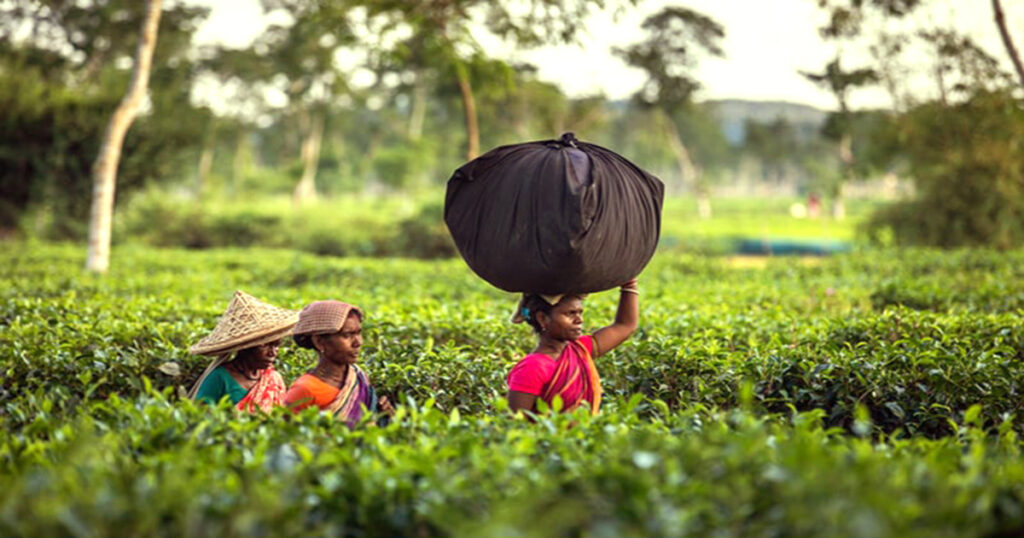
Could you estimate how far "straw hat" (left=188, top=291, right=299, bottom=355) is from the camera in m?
4.41

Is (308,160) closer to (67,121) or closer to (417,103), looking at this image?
(417,103)

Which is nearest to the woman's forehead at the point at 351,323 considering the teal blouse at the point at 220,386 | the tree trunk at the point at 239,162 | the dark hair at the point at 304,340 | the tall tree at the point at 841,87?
the dark hair at the point at 304,340

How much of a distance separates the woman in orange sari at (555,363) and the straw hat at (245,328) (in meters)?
1.15

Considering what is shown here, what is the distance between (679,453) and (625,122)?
78684 millimetres

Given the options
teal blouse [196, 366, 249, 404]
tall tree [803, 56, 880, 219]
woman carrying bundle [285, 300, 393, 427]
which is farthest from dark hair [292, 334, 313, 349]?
tall tree [803, 56, 880, 219]

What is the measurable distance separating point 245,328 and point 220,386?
1.04 feet

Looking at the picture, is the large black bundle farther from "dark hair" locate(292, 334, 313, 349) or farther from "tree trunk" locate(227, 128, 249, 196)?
"tree trunk" locate(227, 128, 249, 196)

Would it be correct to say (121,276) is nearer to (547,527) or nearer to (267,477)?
(267,477)

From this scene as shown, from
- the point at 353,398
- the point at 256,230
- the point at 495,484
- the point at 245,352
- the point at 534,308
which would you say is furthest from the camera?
the point at 256,230

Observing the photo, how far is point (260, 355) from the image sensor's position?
4.53 metres

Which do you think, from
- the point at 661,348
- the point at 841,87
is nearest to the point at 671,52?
the point at 841,87

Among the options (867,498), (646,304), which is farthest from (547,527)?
(646,304)

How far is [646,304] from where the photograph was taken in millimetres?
8375

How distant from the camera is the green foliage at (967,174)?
21.4 metres
